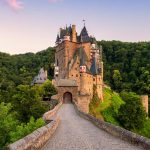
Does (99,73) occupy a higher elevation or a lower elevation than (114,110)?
higher

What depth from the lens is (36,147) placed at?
13766 millimetres

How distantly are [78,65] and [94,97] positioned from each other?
6.82 m

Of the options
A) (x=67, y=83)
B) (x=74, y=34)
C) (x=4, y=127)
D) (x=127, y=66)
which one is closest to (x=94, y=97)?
(x=67, y=83)

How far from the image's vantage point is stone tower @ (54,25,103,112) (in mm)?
63156

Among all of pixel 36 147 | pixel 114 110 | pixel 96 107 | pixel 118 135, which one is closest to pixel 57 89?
pixel 96 107

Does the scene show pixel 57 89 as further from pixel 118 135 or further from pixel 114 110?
pixel 118 135

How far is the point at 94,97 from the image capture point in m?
67.4

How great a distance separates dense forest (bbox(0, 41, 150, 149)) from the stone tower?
3.49 metres

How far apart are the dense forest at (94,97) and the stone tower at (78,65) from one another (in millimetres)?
3493

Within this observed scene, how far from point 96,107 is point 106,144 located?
49832 millimetres

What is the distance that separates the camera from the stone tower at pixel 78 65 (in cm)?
6316

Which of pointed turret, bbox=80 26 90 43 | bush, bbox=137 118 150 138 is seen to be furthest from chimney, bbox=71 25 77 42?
bush, bbox=137 118 150 138

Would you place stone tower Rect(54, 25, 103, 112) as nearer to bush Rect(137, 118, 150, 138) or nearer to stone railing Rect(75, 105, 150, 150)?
bush Rect(137, 118, 150, 138)

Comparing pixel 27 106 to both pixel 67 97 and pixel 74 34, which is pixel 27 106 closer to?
pixel 67 97
